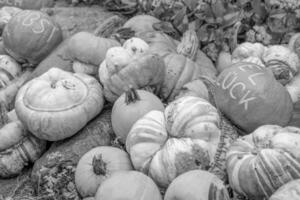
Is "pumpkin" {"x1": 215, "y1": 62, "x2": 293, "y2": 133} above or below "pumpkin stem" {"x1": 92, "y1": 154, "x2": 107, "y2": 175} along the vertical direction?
above

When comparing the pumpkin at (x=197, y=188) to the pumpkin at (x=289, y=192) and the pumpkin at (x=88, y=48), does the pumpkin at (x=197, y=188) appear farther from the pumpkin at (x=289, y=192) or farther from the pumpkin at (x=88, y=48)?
the pumpkin at (x=88, y=48)

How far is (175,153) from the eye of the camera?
2582 millimetres

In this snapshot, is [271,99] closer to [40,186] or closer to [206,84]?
[206,84]

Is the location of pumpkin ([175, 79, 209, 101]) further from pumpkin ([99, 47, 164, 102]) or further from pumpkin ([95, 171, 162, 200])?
pumpkin ([95, 171, 162, 200])

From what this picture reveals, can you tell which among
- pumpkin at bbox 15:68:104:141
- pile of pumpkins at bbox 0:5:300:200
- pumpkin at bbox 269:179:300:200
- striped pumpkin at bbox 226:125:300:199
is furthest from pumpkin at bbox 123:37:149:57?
pumpkin at bbox 269:179:300:200

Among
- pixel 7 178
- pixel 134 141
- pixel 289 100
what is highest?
pixel 289 100

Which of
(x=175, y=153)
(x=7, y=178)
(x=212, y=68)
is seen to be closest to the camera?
(x=175, y=153)

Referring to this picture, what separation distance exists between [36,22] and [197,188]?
8.84 ft

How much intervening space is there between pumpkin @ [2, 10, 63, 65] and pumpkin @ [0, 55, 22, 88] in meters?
0.06

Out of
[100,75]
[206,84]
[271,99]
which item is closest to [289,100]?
[271,99]

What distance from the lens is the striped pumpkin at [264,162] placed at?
7.56 ft

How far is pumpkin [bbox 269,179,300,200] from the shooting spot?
6.71ft

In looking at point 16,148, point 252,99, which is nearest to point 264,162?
point 252,99

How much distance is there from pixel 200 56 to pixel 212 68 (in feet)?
0.53
